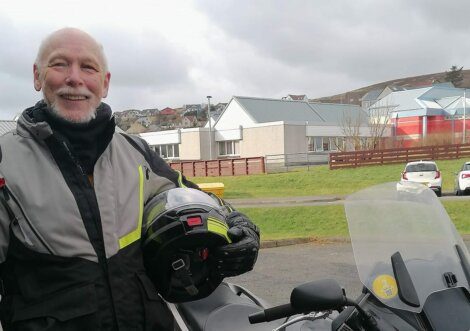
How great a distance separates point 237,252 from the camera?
239 centimetres

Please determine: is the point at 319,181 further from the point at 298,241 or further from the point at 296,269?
the point at 296,269

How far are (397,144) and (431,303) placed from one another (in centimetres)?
4947

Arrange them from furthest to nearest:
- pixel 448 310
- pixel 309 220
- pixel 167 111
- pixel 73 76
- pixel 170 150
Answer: pixel 167 111, pixel 170 150, pixel 309 220, pixel 73 76, pixel 448 310

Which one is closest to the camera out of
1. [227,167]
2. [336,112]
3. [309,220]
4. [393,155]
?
[309,220]

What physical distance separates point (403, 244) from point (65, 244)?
147 cm

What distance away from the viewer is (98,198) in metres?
2.23

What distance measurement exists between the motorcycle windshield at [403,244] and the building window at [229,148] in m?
45.5

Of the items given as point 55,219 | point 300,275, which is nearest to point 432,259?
point 55,219

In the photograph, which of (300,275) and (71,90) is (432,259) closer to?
(71,90)

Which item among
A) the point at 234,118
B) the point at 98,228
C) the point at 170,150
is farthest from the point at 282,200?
the point at 170,150

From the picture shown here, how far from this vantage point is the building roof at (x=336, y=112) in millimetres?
52906

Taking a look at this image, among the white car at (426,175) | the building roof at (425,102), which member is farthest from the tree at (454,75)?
the white car at (426,175)

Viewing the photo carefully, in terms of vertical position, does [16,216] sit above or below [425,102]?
below

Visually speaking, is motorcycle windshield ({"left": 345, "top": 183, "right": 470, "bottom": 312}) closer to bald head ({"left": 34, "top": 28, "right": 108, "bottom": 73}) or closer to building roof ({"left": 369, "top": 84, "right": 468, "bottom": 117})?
bald head ({"left": 34, "top": 28, "right": 108, "bottom": 73})
